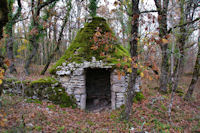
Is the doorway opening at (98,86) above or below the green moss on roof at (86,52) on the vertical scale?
below

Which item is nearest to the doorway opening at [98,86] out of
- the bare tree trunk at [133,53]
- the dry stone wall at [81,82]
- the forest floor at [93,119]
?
the dry stone wall at [81,82]

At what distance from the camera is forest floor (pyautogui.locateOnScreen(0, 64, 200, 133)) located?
3.80 metres

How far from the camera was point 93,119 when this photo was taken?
5.16m

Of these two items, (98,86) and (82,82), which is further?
(98,86)

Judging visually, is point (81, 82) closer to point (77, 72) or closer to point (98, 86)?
point (77, 72)

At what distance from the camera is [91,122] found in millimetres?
4863

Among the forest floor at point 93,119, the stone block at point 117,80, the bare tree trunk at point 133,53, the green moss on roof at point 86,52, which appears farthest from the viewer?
the green moss on roof at point 86,52

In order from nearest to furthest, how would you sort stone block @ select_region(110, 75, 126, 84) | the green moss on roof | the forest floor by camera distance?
the forest floor, stone block @ select_region(110, 75, 126, 84), the green moss on roof

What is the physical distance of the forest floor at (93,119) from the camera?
12.5 feet

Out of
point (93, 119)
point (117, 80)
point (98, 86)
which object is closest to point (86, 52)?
point (117, 80)

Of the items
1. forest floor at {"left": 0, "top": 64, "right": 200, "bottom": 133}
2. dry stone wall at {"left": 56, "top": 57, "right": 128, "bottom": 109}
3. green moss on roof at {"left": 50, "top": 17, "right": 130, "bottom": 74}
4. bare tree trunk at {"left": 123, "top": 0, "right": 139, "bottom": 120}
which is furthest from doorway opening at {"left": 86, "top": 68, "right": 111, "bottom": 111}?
bare tree trunk at {"left": 123, "top": 0, "right": 139, "bottom": 120}

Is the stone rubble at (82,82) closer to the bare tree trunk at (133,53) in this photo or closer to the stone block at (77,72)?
the stone block at (77,72)

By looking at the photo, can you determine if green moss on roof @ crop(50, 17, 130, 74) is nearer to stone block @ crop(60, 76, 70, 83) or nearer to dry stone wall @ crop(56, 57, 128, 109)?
dry stone wall @ crop(56, 57, 128, 109)

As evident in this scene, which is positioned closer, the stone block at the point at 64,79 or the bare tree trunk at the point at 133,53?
the bare tree trunk at the point at 133,53
